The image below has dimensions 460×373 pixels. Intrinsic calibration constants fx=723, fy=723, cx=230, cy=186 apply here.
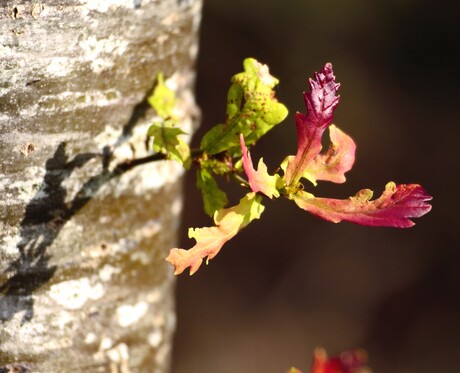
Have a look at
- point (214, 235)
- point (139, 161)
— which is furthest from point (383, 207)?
point (139, 161)

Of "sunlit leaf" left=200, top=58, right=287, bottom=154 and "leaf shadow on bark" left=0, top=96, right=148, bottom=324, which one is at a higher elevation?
"sunlit leaf" left=200, top=58, right=287, bottom=154

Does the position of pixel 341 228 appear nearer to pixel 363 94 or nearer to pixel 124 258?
pixel 363 94

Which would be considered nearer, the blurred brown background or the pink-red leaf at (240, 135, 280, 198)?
the pink-red leaf at (240, 135, 280, 198)

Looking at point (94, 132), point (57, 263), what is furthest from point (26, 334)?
point (94, 132)

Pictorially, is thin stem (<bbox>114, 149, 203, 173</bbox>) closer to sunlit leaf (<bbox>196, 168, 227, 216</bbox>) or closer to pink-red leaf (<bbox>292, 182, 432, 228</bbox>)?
sunlit leaf (<bbox>196, 168, 227, 216</bbox>)

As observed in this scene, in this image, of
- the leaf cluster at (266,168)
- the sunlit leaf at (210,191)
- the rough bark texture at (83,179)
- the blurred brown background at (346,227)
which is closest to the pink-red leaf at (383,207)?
the leaf cluster at (266,168)

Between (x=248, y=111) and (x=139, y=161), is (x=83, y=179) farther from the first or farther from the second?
(x=248, y=111)

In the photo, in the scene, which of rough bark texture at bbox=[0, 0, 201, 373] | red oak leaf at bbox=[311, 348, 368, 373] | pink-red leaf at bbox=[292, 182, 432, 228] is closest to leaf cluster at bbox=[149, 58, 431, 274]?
pink-red leaf at bbox=[292, 182, 432, 228]
